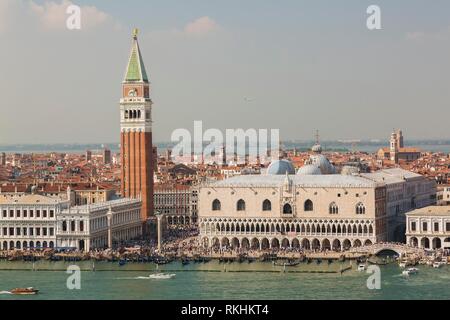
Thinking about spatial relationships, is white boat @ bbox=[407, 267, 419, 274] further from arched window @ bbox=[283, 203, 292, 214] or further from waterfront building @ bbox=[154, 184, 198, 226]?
waterfront building @ bbox=[154, 184, 198, 226]

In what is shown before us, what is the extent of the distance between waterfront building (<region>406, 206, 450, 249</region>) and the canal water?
7.31ft

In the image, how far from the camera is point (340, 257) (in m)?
21.4

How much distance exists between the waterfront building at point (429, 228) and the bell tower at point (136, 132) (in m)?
6.66

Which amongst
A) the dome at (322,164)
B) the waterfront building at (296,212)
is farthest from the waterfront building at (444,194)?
the waterfront building at (296,212)

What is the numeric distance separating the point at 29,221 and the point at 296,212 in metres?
5.36

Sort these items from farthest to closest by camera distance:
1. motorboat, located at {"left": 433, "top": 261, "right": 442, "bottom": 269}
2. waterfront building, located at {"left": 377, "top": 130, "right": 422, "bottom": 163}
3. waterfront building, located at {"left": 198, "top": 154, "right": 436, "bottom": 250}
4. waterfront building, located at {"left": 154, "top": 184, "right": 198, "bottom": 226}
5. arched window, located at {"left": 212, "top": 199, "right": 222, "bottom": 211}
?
waterfront building, located at {"left": 377, "top": 130, "right": 422, "bottom": 163}, waterfront building, located at {"left": 154, "top": 184, "right": 198, "bottom": 226}, arched window, located at {"left": 212, "top": 199, "right": 222, "bottom": 211}, waterfront building, located at {"left": 198, "top": 154, "right": 436, "bottom": 250}, motorboat, located at {"left": 433, "top": 261, "right": 442, "bottom": 269}

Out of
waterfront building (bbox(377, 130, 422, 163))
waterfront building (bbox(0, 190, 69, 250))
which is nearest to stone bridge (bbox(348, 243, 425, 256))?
waterfront building (bbox(0, 190, 69, 250))

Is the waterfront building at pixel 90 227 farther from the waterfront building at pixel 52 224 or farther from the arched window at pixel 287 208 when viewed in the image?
the arched window at pixel 287 208

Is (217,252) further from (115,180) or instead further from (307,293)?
(115,180)

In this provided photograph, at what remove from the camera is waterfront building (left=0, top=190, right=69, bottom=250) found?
23406 mm

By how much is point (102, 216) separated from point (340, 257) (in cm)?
519

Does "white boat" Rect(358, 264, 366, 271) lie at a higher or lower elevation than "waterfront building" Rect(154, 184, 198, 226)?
lower
